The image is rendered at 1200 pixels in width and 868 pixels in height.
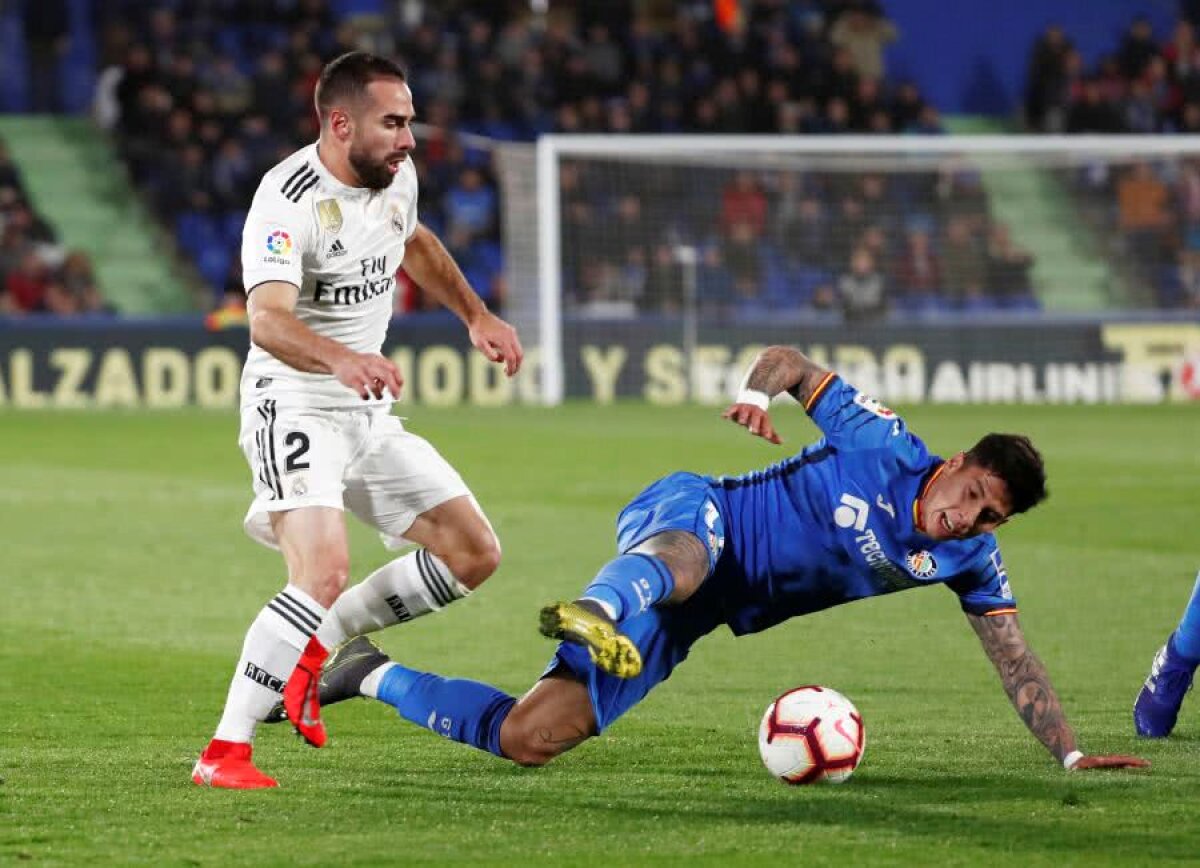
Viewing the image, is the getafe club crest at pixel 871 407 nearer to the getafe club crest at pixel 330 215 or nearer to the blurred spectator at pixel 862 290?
the getafe club crest at pixel 330 215

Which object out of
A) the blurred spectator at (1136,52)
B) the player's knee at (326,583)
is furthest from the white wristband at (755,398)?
the blurred spectator at (1136,52)

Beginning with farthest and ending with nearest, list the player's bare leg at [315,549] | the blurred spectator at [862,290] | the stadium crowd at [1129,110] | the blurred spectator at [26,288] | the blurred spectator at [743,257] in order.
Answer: the stadium crowd at [1129,110] < the blurred spectator at [743,257] < the blurred spectator at [26,288] < the blurred spectator at [862,290] < the player's bare leg at [315,549]

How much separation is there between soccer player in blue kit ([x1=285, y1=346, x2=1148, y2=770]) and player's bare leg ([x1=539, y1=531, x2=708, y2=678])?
13mm

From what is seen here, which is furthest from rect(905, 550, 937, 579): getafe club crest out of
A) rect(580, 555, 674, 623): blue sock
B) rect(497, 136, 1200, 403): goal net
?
rect(497, 136, 1200, 403): goal net

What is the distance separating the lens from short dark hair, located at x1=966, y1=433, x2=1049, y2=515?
219 inches

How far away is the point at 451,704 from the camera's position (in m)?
6.07

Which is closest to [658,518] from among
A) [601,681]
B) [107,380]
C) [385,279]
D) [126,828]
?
[601,681]

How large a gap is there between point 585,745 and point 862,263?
63.9 ft

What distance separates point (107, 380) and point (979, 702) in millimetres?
18508

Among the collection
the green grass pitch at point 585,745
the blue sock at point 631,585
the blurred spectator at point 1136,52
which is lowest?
the green grass pitch at point 585,745

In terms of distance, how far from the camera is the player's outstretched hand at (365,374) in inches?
212

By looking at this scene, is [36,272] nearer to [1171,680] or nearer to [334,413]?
[334,413]

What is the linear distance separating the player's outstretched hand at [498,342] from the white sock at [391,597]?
0.64 meters

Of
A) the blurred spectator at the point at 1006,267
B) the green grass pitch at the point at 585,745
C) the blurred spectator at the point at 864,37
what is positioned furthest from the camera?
the blurred spectator at the point at 864,37
